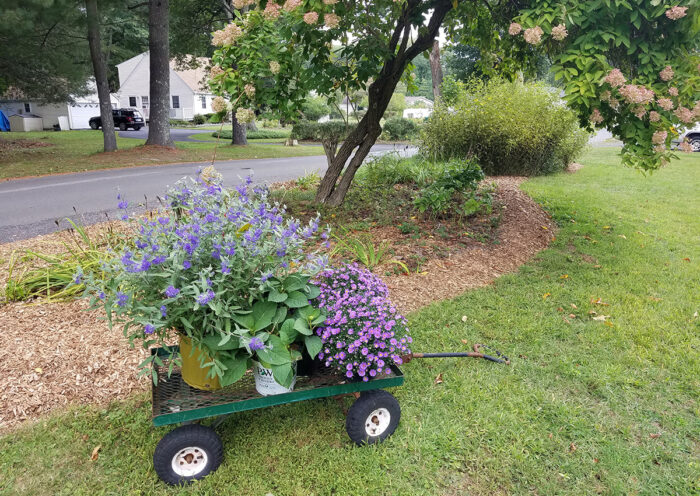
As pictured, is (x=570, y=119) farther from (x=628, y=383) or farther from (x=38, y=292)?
(x=38, y=292)

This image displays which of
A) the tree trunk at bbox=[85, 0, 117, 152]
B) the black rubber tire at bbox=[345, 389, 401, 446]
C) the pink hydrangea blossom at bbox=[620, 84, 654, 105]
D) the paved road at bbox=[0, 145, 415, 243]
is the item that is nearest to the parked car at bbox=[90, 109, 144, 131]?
the tree trunk at bbox=[85, 0, 117, 152]

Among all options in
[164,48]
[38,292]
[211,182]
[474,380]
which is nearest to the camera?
[211,182]

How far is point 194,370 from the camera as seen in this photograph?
2.25 meters

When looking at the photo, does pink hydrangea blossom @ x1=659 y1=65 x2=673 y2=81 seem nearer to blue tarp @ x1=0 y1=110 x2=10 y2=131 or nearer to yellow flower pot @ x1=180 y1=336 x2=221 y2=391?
yellow flower pot @ x1=180 y1=336 x2=221 y2=391

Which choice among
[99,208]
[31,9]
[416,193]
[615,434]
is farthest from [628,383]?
[31,9]

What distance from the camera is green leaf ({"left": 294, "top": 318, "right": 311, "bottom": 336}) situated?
6.96 ft

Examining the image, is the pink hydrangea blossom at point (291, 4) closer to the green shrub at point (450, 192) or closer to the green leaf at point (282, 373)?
the green shrub at point (450, 192)

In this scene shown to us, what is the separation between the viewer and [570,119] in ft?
33.6

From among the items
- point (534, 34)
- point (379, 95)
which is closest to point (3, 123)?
point (379, 95)

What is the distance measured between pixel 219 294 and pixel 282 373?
0.45 meters

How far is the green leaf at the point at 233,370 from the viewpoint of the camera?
208cm

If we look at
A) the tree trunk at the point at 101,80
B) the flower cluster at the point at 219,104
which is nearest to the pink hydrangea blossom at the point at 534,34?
the flower cluster at the point at 219,104

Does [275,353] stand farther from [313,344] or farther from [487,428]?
[487,428]

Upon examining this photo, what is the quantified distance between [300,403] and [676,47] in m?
4.28
